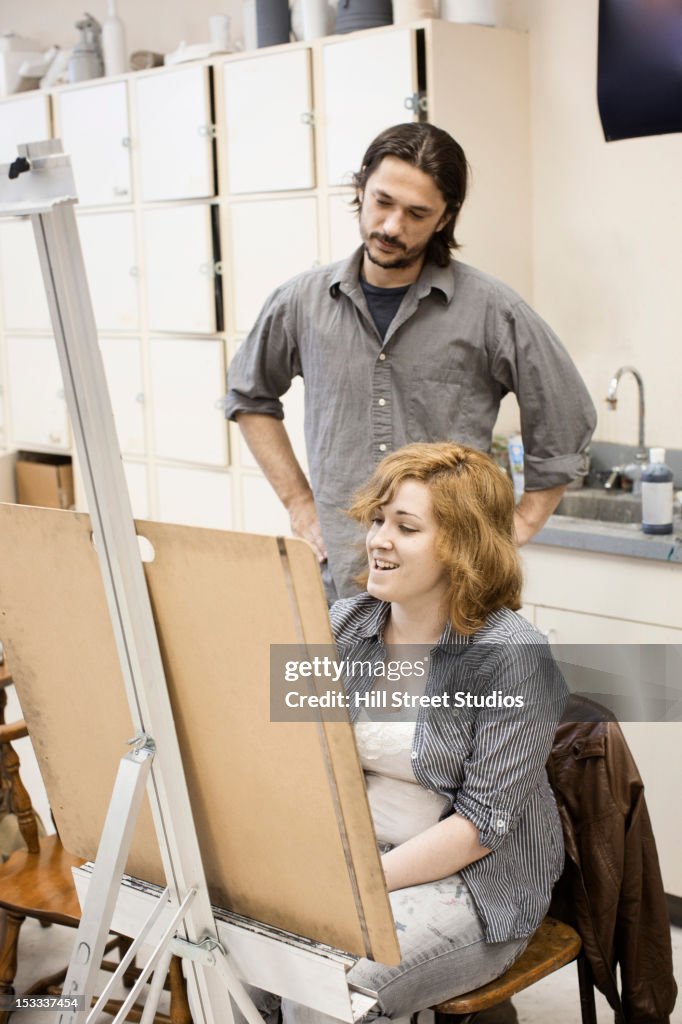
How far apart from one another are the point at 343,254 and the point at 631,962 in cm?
204

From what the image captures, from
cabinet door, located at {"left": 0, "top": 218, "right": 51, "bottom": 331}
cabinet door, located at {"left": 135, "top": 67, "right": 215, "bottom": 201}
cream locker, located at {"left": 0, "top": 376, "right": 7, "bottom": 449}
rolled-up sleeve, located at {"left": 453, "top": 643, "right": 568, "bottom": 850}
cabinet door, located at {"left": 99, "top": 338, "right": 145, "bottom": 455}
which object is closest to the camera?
rolled-up sleeve, located at {"left": 453, "top": 643, "right": 568, "bottom": 850}

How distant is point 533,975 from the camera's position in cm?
160

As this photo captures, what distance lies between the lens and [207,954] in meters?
1.29

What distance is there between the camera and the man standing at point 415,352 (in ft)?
6.82

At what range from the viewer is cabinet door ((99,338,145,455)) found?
3900 mm

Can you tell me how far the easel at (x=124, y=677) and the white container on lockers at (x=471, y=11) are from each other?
90.2 inches

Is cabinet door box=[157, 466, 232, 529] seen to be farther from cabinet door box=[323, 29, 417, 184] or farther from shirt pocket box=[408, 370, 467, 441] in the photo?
shirt pocket box=[408, 370, 467, 441]

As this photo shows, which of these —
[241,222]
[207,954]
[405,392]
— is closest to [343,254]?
[241,222]

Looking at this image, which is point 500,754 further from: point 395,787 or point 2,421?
point 2,421

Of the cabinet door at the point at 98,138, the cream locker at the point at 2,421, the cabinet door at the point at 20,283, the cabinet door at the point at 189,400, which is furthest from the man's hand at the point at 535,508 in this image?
the cream locker at the point at 2,421


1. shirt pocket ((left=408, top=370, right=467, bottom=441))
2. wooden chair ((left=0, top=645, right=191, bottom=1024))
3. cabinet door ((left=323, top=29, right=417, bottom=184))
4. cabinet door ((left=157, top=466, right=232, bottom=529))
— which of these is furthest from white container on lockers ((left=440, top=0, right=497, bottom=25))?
wooden chair ((left=0, top=645, right=191, bottom=1024))

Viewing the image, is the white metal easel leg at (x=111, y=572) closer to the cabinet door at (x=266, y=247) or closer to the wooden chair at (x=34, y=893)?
the wooden chair at (x=34, y=893)

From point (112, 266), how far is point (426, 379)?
2030 mm

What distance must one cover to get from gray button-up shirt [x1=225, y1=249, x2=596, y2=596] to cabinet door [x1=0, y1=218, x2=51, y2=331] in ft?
7.19
